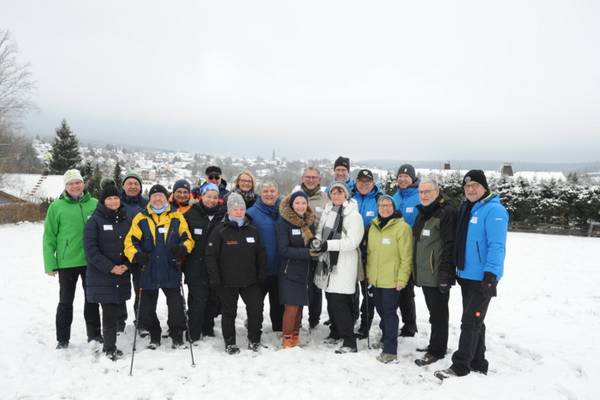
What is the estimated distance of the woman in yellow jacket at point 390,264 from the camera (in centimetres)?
469

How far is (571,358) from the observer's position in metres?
4.95

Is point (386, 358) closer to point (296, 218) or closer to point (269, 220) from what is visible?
point (296, 218)

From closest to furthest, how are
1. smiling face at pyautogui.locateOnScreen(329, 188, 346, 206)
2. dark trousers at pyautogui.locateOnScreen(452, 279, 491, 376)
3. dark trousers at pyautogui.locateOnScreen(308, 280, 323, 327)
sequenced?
dark trousers at pyautogui.locateOnScreen(452, 279, 491, 376) < smiling face at pyautogui.locateOnScreen(329, 188, 346, 206) < dark trousers at pyautogui.locateOnScreen(308, 280, 323, 327)

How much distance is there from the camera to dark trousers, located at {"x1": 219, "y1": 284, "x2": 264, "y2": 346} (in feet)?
15.9

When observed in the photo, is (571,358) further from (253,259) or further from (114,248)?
(114,248)

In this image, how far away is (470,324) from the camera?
4203mm

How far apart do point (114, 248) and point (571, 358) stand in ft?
19.2

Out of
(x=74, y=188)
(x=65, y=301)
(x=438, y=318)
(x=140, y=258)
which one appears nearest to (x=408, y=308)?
(x=438, y=318)

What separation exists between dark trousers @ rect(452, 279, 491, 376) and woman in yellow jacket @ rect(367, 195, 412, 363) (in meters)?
0.69

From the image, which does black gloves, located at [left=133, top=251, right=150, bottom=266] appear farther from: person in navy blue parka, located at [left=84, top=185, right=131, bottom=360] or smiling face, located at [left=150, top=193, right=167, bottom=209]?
smiling face, located at [left=150, top=193, right=167, bottom=209]

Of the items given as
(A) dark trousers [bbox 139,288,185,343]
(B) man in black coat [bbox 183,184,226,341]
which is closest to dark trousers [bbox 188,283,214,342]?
(B) man in black coat [bbox 183,184,226,341]

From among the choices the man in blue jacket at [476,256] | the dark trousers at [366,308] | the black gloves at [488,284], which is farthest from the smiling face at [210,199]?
the black gloves at [488,284]

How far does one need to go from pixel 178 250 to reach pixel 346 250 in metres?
2.03

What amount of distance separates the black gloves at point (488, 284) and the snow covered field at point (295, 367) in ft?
3.10
